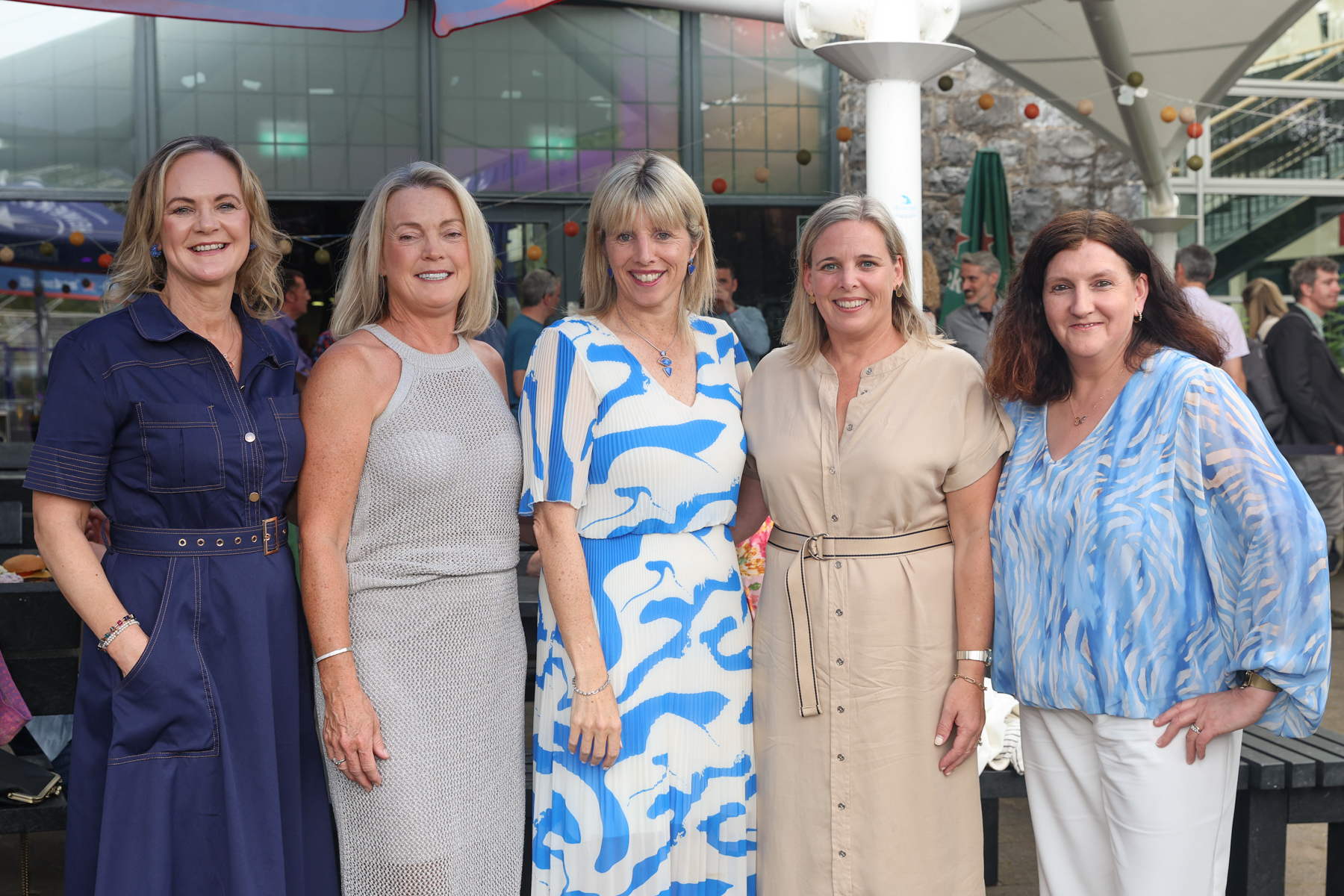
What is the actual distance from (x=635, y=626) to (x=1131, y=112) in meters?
6.27

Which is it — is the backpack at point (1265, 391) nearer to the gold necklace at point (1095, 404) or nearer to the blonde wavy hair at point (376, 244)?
the gold necklace at point (1095, 404)

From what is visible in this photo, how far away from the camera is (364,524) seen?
2227 mm

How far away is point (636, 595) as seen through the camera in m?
2.35

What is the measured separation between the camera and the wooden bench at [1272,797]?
2.78 m

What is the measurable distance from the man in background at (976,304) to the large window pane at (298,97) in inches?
158

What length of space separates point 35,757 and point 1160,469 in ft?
9.98

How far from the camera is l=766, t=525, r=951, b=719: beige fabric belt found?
7.80 feet

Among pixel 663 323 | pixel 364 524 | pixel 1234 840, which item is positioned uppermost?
pixel 663 323

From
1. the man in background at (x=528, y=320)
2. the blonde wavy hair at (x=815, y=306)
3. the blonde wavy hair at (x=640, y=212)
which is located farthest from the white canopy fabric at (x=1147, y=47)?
the blonde wavy hair at (x=640, y=212)

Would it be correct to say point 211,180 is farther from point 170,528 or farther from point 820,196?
point 820,196

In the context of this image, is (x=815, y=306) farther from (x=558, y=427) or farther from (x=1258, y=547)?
(x=1258, y=547)

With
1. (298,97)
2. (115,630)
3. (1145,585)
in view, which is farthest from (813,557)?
(298,97)

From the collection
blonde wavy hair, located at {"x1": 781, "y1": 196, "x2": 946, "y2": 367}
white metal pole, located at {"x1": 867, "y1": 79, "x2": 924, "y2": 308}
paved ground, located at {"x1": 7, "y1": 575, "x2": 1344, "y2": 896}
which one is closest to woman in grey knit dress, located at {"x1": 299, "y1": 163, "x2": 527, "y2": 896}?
blonde wavy hair, located at {"x1": 781, "y1": 196, "x2": 946, "y2": 367}

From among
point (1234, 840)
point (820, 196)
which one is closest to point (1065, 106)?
point (820, 196)
